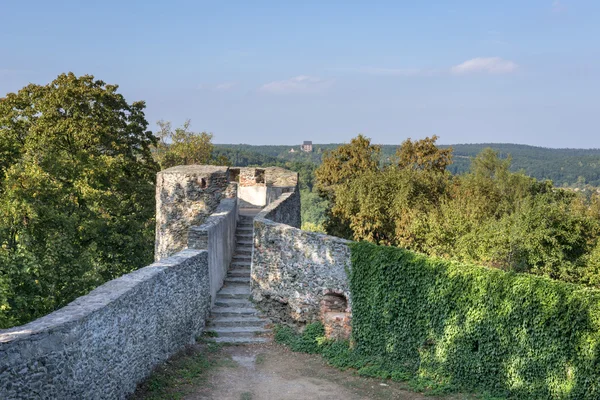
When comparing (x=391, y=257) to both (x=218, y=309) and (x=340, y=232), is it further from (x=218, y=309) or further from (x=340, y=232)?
(x=340, y=232)

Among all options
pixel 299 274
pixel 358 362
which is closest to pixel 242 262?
pixel 299 274

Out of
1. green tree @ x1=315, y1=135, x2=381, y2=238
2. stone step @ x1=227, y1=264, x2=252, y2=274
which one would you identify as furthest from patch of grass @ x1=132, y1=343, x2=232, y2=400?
green tree @ x1=315, y1=135, x2=381, y2=238

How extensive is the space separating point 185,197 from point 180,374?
24.1ft

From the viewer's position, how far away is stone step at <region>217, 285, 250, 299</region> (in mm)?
16078

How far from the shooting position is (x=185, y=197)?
60.3 feet

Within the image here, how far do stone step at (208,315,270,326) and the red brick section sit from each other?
165 centimetres

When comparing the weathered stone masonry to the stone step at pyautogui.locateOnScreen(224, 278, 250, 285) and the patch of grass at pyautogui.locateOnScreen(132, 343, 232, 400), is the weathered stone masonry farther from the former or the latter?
the stone step at pyautogui.locateOnScreen(224, 278, 250, 285)

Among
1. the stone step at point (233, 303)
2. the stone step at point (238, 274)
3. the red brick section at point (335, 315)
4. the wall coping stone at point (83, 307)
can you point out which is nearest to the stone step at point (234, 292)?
the stone step at point (233, 303)

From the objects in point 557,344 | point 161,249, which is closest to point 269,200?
point 161,249

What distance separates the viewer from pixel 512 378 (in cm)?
1103

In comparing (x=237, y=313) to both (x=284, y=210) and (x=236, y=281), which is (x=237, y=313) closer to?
(x=236, y=281)

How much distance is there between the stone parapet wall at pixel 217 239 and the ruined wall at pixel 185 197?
18.9 inches

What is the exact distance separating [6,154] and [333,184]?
51.5 feet

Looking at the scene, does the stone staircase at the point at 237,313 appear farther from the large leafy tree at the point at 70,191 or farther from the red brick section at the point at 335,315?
the large leafy tree at the point at 70,191
